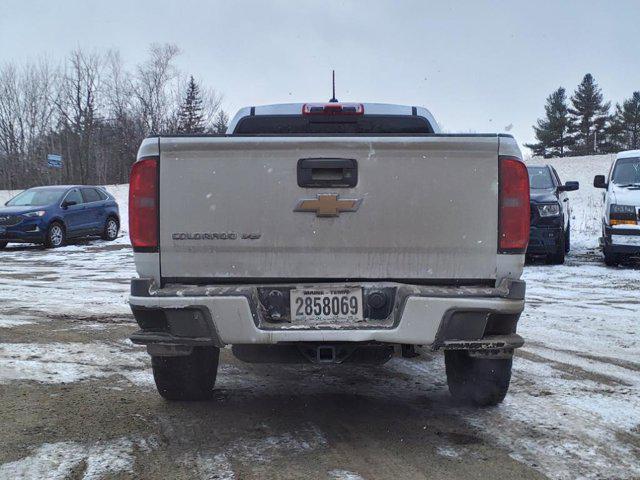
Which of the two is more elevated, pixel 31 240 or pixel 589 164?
pixel 589 164

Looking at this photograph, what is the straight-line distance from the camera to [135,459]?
3.03 m

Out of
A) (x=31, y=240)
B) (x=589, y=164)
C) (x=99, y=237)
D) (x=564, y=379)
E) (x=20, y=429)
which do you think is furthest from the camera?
(x=589, y=164)

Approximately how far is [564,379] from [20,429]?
3.36 m

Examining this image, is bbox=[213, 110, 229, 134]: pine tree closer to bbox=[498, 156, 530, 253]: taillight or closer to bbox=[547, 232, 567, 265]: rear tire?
bbox=[547, 232, 567, 265]: rear tire

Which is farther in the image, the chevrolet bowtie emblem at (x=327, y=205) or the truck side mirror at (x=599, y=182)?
the truck side mirror at (x=599, y=182)

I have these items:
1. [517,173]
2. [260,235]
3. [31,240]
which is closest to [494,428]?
[517,173]

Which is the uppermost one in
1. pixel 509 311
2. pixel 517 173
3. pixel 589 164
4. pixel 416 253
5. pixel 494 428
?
pixel 589 164

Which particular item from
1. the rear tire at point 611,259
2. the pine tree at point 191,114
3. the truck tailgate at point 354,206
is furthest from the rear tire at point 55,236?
the pine tree at point 191,114

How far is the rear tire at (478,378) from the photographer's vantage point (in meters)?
3.76

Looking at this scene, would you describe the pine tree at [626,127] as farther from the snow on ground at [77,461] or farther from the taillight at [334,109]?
the snow on ground at [77,461]

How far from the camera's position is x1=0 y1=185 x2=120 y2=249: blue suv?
15.9 metres

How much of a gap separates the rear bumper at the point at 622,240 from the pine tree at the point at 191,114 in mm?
44578

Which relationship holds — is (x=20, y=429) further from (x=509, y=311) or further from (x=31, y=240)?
(x=31, y=240)

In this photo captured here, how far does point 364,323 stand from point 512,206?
0.92 meters
